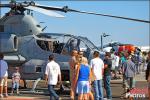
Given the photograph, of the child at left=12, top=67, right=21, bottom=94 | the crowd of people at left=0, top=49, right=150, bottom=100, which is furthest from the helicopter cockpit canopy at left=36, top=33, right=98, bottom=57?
the crowd of people at left=0, top=49, right=150, bottom=100

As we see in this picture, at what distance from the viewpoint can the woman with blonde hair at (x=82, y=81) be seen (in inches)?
468

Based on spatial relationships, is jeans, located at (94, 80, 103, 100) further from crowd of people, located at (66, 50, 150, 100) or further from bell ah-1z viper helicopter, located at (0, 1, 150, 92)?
bell ah-1z viper helicopter, located at (0, 1, 150, 92)

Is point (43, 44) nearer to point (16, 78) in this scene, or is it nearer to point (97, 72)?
point (16, 78)

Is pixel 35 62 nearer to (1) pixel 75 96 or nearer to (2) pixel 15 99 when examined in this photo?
(2) pixel 15 99

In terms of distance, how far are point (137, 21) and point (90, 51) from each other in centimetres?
295

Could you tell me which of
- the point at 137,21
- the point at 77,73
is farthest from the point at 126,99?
the point at 77,73

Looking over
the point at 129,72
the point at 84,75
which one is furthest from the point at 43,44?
the point at 84,75

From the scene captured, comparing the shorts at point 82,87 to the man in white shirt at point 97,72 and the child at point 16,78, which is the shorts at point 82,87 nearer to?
the man in white shirt at point 97,72

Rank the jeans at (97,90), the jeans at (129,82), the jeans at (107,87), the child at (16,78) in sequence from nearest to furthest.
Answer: the jeans at (97,90)
the jeans at (107,87)
the jeans at (129,82)
the child at (16,78)

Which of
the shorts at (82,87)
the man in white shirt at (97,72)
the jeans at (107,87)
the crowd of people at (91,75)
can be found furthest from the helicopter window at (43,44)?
the shorts at (82,87)

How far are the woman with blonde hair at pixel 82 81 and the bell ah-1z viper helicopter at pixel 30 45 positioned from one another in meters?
5.00

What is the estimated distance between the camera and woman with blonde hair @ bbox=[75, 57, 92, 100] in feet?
39.0

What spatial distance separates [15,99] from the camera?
14.7 metres

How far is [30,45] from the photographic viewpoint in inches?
693
